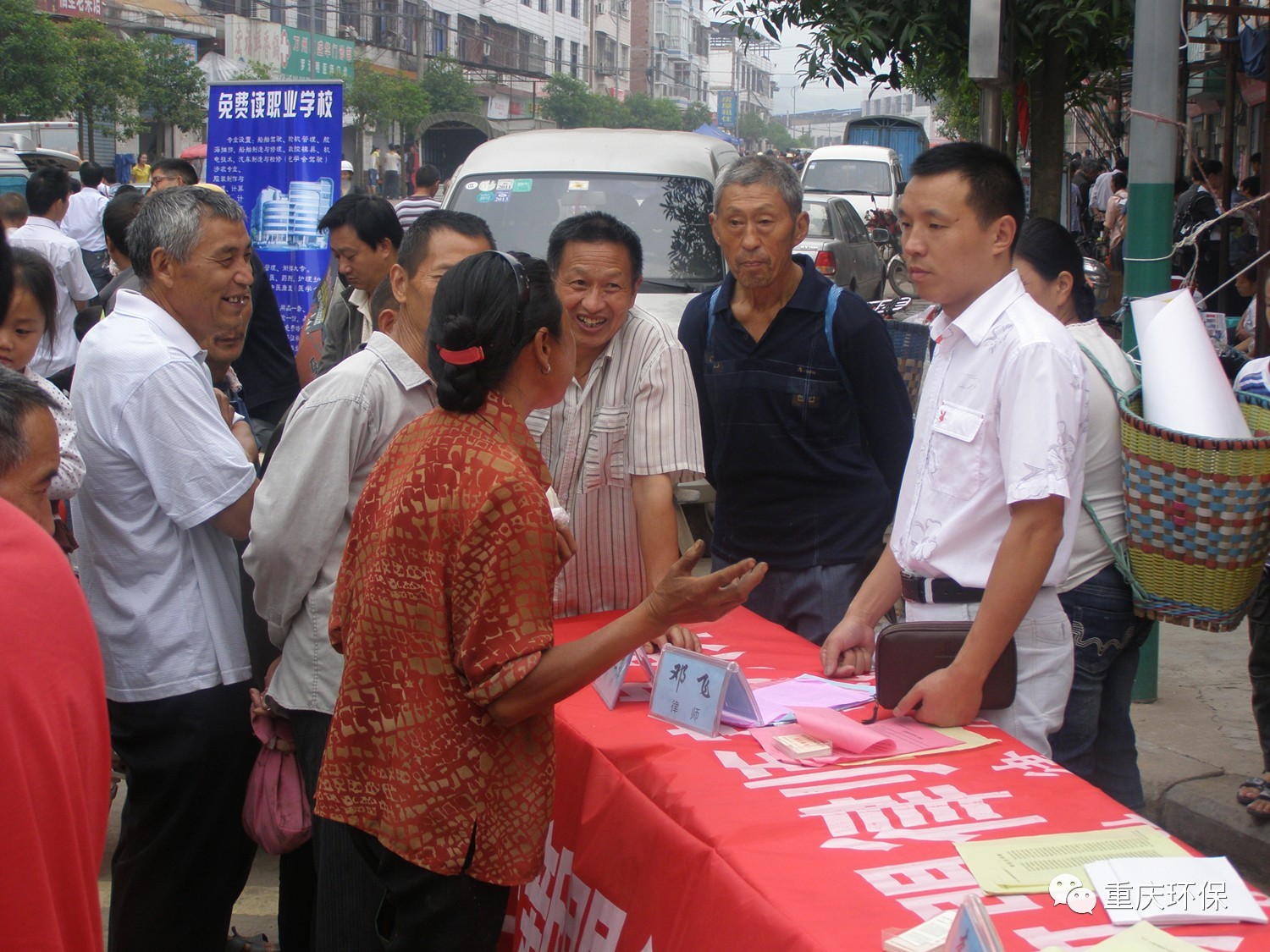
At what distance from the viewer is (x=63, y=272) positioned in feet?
22.6

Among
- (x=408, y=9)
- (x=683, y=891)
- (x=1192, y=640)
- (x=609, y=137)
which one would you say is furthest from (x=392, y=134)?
(x=683, y=891)

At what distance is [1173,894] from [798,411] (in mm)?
1754

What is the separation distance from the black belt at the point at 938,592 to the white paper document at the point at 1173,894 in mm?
657

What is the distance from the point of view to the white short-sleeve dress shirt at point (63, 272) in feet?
19.8

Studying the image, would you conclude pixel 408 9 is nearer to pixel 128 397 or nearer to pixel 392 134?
pixel 392 134

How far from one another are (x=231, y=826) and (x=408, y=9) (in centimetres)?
4632

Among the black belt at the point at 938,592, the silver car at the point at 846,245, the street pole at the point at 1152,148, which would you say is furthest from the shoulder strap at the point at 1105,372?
the silver car at the point at 846,245

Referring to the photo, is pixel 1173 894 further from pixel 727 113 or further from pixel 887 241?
pixel 727 113

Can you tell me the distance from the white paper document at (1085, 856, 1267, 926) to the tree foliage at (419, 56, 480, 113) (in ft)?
125

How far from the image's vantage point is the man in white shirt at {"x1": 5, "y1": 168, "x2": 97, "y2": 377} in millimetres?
5938

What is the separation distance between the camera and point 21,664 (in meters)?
1.07

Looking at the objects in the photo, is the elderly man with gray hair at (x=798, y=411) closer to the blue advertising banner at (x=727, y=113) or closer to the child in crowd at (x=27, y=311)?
the child in crowd at (x=27, y=311)

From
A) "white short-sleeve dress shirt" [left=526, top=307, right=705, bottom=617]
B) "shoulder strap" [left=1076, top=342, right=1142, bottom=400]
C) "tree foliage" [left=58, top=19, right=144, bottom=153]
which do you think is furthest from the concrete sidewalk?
"tree foliage" [left=58, top=19, right=144, bottom=153]

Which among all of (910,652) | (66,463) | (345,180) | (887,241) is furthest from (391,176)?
(910,652)
